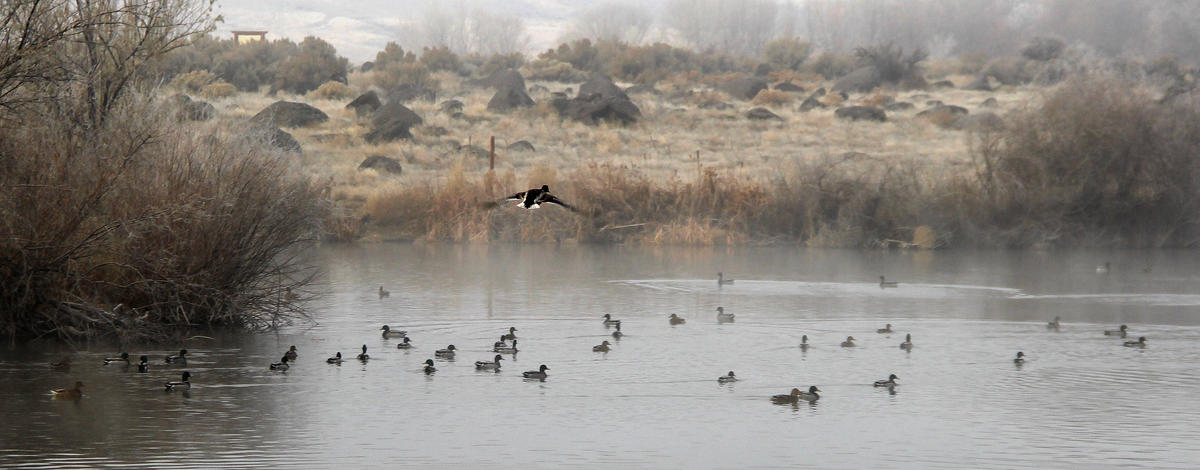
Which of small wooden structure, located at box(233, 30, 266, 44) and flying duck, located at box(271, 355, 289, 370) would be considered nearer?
flying duck, located at box(271, 355, 289, 370)

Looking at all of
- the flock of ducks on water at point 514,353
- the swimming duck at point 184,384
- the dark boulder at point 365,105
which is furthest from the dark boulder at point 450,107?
the swimming duck at point 184,384

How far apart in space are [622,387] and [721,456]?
353 centimetres

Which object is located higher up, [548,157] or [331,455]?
[548,157]

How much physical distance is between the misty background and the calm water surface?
86.1 meters

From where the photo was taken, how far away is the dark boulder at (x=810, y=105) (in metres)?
67.0

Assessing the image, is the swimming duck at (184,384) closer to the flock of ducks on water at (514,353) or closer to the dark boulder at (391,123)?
the flock of ducks on water at (514,353)

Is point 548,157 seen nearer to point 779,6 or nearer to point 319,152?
point 319,152

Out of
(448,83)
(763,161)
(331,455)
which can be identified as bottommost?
(331,455)

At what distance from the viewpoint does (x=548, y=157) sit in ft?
171

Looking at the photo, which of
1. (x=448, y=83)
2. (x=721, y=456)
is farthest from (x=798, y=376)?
(x=448, y=83)

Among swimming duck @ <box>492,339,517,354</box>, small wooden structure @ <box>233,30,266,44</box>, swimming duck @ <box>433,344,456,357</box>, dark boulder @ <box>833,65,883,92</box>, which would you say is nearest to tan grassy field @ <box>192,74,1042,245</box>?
dark boulder @ <box>833,65,883,92</box>

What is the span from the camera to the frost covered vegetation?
17375 millimetres

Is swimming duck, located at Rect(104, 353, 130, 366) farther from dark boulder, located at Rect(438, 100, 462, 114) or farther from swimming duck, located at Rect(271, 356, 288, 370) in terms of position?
dark boulder, located at Rect(438, 100, 462, 114)

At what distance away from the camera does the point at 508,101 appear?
213 ft
